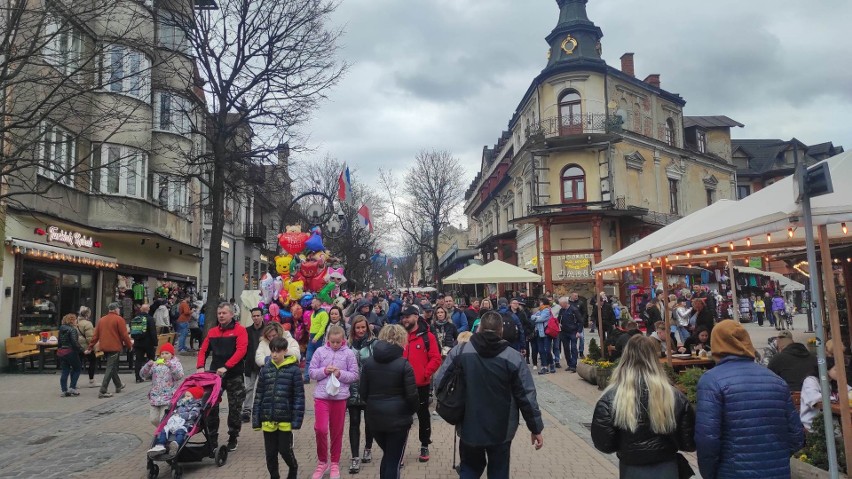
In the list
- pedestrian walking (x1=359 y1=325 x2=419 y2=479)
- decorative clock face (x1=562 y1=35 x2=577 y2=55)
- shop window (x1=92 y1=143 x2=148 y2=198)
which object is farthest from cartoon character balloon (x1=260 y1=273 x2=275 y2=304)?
decorative clock face (x1=562 y1=35 x2=577 y2=55)

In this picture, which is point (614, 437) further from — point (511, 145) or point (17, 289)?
point (511, 145)

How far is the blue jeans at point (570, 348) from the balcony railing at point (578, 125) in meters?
19.2

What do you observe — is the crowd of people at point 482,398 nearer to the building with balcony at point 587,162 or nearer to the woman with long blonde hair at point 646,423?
the woman with long blonde hair at point 646,423

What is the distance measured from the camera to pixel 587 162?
106ft

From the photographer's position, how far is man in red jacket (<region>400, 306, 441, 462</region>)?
23.1 ft

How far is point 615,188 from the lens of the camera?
3234 cm

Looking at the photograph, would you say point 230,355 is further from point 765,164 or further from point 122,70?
point 765,164

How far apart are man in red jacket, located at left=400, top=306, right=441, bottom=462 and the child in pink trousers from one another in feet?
3.67

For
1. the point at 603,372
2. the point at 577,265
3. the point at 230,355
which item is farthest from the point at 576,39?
the point at 230,355

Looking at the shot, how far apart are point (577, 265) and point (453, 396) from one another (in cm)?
2807

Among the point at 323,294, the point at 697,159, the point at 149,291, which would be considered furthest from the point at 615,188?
the point at 149,291

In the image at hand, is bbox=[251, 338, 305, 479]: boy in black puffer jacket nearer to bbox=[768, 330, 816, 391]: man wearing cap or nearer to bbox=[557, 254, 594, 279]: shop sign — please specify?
bbox=[768, 330, 816, 391]: man wearing cap

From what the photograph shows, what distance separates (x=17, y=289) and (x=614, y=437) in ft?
55.1

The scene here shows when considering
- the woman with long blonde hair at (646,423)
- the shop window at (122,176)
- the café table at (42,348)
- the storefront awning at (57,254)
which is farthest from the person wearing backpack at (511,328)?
the shop window at (122,176)
